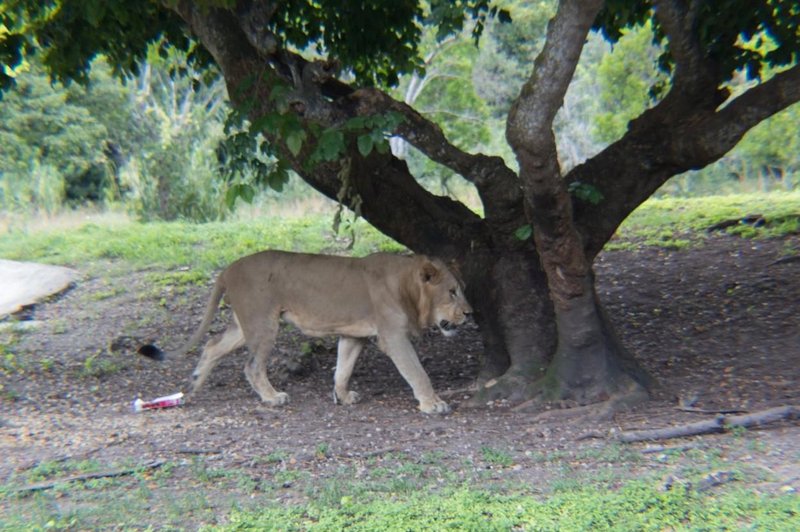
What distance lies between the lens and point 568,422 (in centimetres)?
669

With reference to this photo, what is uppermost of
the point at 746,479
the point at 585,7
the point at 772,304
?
the point at 585,7

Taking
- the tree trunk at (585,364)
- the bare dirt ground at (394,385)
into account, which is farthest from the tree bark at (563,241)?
the bare dirt ground at (394,385)

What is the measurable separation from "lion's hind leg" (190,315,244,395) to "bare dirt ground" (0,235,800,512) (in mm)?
216

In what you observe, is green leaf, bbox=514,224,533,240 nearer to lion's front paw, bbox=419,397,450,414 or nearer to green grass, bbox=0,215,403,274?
lion's front paw, bbox=419,397,450,414

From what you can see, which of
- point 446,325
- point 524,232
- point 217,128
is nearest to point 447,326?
point 446,325

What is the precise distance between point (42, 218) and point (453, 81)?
16.1 m

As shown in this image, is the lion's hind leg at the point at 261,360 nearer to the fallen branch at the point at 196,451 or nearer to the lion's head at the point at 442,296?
the lion's head at the point at 442,296

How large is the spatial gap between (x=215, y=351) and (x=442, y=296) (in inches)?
76.9

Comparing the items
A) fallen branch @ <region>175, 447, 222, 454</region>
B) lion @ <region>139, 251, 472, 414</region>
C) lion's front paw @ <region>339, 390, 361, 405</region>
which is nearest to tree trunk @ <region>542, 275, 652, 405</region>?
lion @ <region>139, 251, 472, 414</region>

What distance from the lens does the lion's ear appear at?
7.71 m

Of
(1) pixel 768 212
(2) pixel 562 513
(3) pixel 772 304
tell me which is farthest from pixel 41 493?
(1) pixel 768 212

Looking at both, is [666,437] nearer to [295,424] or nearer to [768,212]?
[295,424]

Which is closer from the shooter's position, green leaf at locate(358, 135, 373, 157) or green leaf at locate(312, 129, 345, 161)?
green leaf at locate(312, 129, 345, 161)

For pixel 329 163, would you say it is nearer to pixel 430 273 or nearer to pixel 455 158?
pixel 455 158
